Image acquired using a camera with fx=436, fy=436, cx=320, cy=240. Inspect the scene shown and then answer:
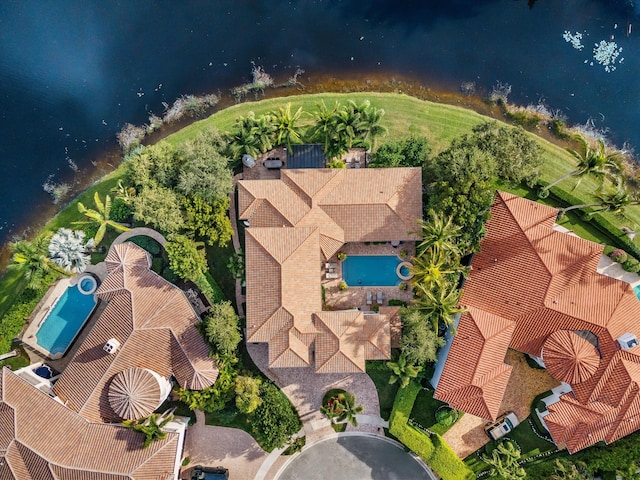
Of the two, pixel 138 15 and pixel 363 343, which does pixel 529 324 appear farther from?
pixel 138 15

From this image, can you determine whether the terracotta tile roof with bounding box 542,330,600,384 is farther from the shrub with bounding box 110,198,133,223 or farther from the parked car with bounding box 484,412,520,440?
the shrub with bounding box 110,198,133,223

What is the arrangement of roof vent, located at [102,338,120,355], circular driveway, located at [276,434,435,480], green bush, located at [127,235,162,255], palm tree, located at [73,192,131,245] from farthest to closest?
green bush, located at [127,235,162,255] < circular driveway, located at [276,434,435,480] < palm tree, located at [73,192,131,245] < roof vent, located at [102,338,120,355]

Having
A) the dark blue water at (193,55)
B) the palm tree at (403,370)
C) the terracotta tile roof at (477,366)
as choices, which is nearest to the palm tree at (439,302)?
the terracotta tile roof at (477,366)

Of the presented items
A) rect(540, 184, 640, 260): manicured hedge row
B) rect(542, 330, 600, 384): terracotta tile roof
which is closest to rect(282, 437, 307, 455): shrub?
rect(542, 330, 600, 384): terracotta tile roof

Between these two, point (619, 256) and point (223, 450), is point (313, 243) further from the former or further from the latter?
point (619, 256)

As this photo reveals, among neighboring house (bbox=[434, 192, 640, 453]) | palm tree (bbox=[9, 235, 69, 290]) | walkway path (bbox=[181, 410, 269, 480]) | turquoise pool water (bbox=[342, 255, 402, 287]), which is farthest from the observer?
turquoise pool water (bbox=[342, 255, 402, 287])

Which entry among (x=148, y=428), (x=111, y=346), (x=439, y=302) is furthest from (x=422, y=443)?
(x=111, y=346)

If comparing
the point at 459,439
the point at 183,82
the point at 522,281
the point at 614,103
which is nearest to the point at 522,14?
the point at 614,103
